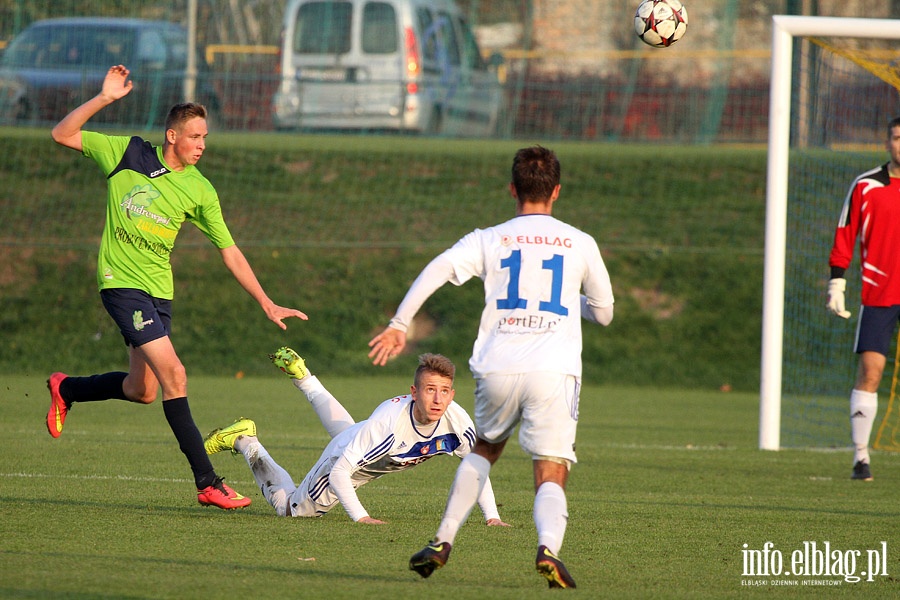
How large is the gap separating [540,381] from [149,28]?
49.5 feet

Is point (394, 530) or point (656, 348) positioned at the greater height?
point (394, 530)

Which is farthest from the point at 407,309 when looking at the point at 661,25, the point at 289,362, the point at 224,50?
the point at 224,50

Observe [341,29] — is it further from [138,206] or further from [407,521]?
[407,521]

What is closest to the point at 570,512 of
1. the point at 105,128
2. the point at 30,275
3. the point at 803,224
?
the point at 803,224

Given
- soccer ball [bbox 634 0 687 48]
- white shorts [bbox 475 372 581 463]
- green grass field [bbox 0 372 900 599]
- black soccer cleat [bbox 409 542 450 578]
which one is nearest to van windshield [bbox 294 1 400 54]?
green grass field [bbox 0 372 900 599]

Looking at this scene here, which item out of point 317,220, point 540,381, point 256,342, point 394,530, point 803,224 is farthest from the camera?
point 317,220

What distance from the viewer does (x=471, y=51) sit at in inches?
776

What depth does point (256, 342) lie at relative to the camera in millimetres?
15328

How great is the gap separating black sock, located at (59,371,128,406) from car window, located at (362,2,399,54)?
12.1m

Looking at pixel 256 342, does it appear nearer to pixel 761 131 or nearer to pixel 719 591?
pixel 761 131

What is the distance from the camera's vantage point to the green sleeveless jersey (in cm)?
661

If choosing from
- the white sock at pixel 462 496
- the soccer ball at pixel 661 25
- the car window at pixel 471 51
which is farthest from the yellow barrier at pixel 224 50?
the white sock at pixel 462 496

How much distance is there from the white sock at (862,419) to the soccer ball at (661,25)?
9.31 ft

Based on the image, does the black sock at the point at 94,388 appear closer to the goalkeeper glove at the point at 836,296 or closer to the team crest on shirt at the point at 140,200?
the team crest on shirt at the point at 140,200
